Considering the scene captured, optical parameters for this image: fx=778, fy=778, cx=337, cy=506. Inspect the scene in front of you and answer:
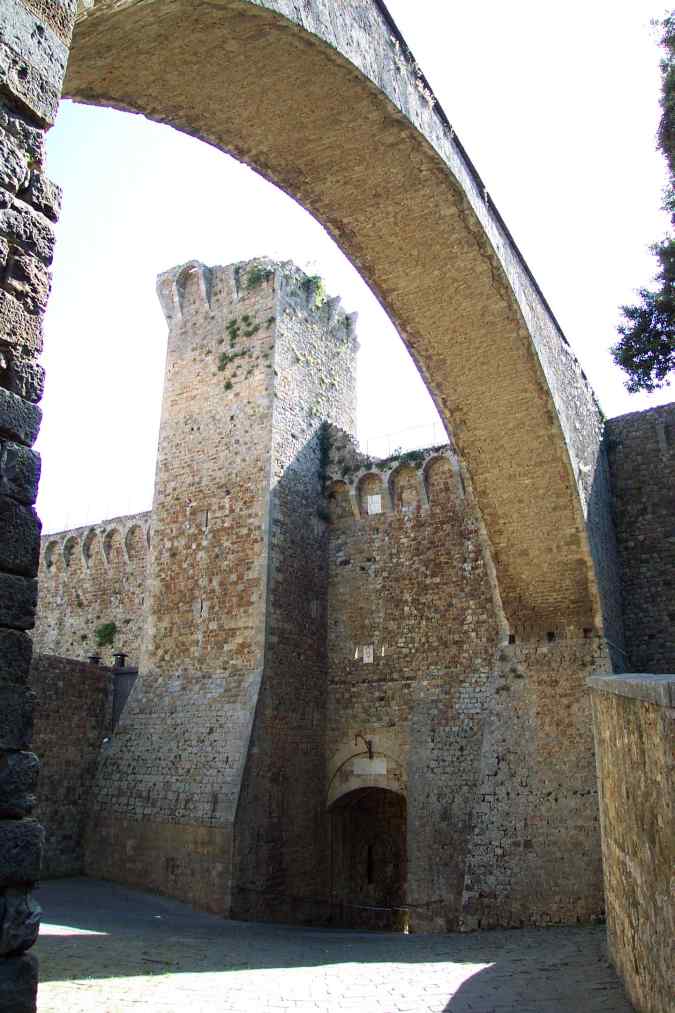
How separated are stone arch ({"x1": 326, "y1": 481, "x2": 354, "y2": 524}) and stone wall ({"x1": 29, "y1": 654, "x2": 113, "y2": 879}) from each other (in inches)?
186

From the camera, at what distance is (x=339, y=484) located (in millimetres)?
13516

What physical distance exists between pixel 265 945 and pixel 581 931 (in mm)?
3106

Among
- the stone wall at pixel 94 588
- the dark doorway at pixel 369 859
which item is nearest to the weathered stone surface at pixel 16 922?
the dark doorway at pixel 369 859

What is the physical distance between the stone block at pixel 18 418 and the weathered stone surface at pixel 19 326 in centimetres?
18

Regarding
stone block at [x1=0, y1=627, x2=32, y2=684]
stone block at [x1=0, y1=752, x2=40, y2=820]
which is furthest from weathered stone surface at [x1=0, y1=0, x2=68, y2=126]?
stone block at [x1=0, y1=752, x2=40, y2=820]

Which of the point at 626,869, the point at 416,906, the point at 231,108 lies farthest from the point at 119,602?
the point at 626,869

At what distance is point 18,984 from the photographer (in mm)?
1993

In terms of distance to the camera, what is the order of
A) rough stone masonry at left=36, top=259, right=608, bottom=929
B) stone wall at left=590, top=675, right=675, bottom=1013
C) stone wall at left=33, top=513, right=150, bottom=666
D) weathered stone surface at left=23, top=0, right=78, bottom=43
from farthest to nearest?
1. stone wall at left=33, top=513, right=150, bottom=666
2. rough stone masonry at left=36, top=259, right=608, bottom=929
3. stone wall at left=590, top=675, right=675, bottom=1013
4. weathered stone surface at left=23, top=0, right=78, bottom=43

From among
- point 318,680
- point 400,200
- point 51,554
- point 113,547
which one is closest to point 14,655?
point 400,200

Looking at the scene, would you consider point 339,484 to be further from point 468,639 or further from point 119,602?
point 119,602

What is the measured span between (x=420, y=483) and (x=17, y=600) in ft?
35.5

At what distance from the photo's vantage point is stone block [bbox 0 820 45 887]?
2076mm

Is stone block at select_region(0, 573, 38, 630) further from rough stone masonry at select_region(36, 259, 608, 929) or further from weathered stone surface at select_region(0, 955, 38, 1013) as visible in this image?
rough stone masonry at select_region(36, 259, 608, 929)

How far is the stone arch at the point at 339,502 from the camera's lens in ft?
44.0
